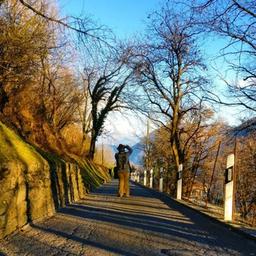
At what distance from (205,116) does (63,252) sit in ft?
83.0

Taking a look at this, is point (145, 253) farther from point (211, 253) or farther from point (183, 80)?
point (183, 80)

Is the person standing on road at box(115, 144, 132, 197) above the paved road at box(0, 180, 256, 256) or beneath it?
above

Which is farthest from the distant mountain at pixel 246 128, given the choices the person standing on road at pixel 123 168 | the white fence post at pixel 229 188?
the white fence post at pixel 229 188

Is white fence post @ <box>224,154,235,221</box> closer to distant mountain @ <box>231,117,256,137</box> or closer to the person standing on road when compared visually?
distant mountain @ <box>231,117,256,137</box>

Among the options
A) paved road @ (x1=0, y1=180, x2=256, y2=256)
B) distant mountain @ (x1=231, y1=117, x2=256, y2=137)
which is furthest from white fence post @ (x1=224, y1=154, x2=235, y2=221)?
distant mountain @ (x1=231, y1=117, x2=256, y2=137)

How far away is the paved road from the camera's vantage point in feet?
23.5

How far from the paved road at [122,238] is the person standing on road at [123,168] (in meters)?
8.15

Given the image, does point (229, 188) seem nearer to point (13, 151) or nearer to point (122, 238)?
point (122, 238)

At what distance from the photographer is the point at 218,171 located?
4194cm

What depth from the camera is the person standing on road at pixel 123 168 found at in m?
20.1

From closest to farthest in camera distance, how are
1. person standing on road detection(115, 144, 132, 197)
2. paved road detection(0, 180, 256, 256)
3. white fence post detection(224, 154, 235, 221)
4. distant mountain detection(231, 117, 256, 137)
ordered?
paved road detection(0, 180, 256, 256) → white fence post detection(224, 154, 235, 221) → distant mountain detection(231, 117, 256, 137) → person standing on road detection(115, 144, 132, 197)

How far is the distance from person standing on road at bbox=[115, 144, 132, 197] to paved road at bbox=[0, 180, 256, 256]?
8.15 m

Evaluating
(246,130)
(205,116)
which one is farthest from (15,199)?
(205,116)

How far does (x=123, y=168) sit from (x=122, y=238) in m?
12.2
